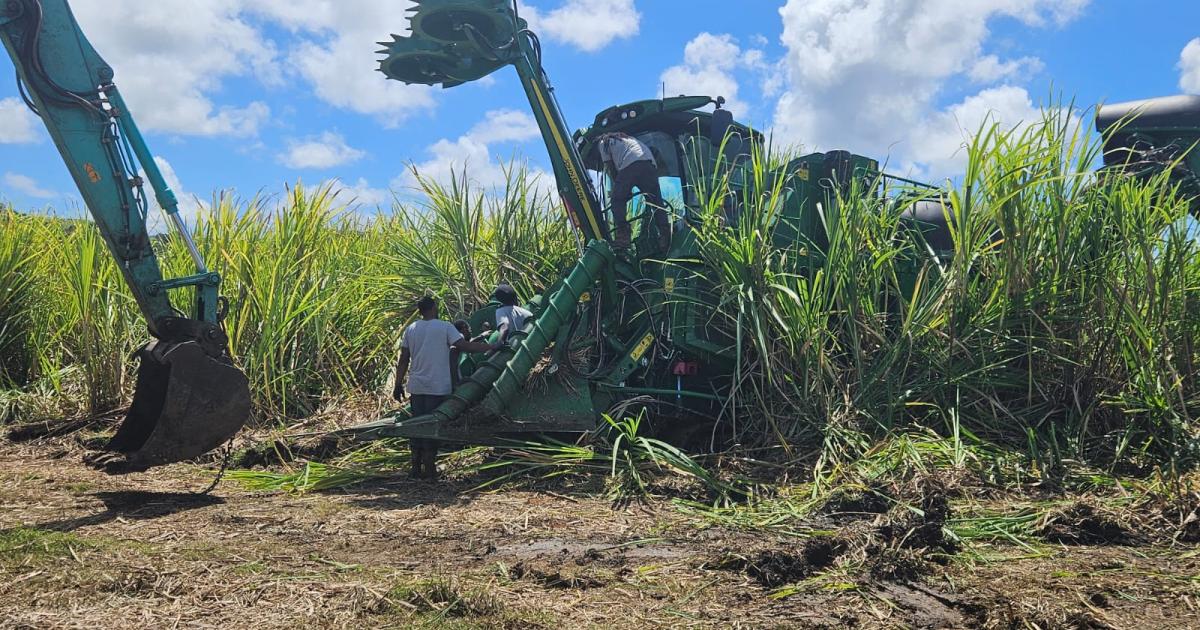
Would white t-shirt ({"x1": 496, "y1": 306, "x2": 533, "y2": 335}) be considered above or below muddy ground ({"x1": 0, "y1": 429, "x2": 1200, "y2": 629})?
above

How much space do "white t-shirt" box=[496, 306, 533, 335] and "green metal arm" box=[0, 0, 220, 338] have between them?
5.91ft

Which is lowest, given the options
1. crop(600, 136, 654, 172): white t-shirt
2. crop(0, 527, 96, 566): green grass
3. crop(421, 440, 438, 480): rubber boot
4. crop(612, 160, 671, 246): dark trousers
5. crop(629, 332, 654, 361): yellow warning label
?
crop(0, 527, 96, 566): green grass

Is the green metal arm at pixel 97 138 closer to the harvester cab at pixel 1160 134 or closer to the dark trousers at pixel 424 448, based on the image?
the dark trousers at pixel 424 448

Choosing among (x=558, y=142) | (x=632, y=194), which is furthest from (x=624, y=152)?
(x=558, y=142)

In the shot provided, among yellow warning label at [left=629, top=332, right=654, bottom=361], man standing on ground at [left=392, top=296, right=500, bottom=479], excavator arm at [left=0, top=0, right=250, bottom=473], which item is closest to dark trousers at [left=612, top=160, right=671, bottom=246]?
yellow warning label at [left=629, top=332, right=654, bottom=361]

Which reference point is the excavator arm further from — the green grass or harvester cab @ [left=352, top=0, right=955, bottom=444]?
harvester cab @ [left=352, top=0, right=955, bottom=444]

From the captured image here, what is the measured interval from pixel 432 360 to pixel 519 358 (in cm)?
57

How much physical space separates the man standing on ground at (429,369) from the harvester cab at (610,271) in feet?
0.52

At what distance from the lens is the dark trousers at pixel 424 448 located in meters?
6.21

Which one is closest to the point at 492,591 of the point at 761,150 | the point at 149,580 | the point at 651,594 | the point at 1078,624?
the point at 651,594

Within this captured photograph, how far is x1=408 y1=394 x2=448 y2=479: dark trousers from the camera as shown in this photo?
6207 millimetres

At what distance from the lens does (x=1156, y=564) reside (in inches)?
155

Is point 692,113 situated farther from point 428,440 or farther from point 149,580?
point 149,580

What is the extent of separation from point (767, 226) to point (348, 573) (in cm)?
321
